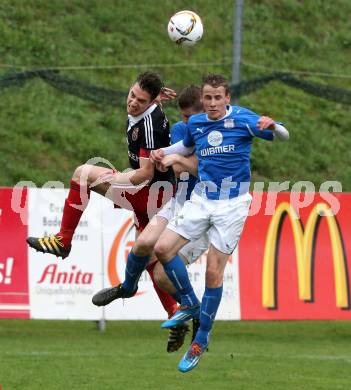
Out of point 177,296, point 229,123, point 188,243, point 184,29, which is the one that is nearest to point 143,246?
point 188,243

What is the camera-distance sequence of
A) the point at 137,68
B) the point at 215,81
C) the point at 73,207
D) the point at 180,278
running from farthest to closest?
the point at 137,68
the point at 73,207
the point at 180,278
the point at 215,81

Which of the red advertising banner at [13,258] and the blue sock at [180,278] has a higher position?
the blue sock at [180,278]

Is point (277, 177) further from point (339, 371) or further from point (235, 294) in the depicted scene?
point (339, 371)

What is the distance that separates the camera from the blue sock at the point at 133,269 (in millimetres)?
9750

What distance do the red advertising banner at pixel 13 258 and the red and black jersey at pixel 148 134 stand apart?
5.39 m

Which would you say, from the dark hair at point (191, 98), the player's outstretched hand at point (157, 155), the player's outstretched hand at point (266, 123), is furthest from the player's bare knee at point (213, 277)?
the dark hair at point (191, 98)

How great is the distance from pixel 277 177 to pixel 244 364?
6879 mm

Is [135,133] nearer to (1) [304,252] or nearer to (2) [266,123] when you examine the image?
(2) [266,123]

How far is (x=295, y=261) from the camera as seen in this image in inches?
588

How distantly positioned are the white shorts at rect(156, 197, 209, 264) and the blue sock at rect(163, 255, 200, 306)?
0.75 feet

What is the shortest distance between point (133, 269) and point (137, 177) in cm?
89

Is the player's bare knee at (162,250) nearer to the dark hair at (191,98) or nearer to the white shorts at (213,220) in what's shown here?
the white shorts at (213,220)

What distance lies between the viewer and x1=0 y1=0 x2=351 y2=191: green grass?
1950 cm

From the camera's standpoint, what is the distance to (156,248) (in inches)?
368
